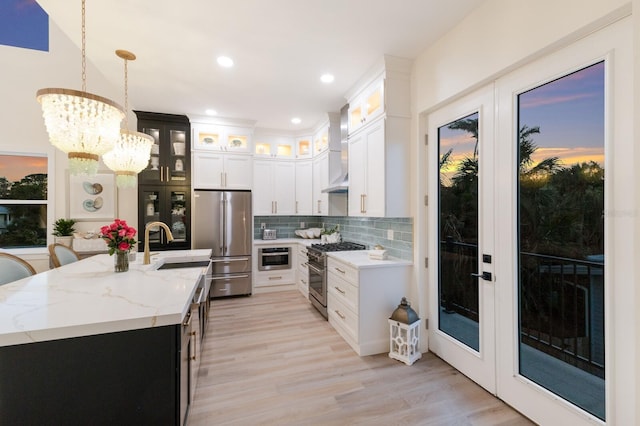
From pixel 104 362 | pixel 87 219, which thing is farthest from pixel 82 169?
pixel 87 219

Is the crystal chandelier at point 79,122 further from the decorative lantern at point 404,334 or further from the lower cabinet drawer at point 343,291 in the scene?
the decorative lantern at point 404,334

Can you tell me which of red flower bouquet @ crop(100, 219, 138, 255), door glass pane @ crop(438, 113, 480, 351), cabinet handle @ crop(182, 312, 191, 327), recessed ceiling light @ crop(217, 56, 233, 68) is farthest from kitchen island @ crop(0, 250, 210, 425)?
recessed ceiling light @ crop(217, 56, 233, 68)

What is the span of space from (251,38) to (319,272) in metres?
2.76

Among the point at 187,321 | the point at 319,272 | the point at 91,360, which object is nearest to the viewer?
the point at 91,360

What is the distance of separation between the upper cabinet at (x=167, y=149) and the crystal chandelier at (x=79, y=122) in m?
2.60

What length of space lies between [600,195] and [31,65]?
259 inches

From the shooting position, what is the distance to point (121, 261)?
2275 millimetres

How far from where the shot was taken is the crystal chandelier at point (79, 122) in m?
1.67

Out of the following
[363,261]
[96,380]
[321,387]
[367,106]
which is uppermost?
[367,106]

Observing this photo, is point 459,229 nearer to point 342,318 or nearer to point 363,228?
point 342,318

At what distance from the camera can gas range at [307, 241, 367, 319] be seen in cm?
364

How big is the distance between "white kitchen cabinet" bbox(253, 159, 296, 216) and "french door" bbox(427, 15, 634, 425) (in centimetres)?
322

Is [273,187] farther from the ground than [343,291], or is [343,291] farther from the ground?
[273,187]

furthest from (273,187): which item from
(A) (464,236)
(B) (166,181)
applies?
(A) (464,236)
